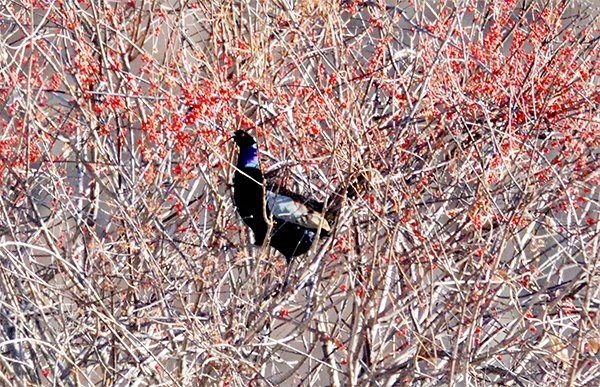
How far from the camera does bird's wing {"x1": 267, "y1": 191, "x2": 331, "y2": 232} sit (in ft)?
14.7

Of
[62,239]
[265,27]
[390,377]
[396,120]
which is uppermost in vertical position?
[265,27]

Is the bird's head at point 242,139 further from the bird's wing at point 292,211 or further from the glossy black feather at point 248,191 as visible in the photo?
the bird's wing at point 292,211

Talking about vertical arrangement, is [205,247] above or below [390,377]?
above

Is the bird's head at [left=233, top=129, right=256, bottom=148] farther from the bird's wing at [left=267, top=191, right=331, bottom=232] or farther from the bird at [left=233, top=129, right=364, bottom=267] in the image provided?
the bird's wing at [left=267, top=191, right=331, bottom=232]

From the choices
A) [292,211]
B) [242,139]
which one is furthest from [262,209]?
[242,139]

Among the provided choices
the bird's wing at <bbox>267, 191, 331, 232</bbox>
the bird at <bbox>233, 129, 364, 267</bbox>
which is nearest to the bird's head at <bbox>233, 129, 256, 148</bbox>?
the bird at <bbox>233, 129, 364, 267</bbox>

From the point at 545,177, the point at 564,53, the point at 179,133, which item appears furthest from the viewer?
the point at 564,53

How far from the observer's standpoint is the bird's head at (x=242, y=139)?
4.40 m

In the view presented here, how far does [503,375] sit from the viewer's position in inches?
166

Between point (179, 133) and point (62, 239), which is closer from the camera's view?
point (179, 133)

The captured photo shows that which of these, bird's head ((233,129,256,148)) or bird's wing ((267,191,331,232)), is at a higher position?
bird's head ((233,129,256,148))

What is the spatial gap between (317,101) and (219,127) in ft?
1.14

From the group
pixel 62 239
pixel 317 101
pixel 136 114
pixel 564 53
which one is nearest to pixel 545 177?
Result: pixel 564 53

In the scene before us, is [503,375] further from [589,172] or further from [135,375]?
[135,375]
